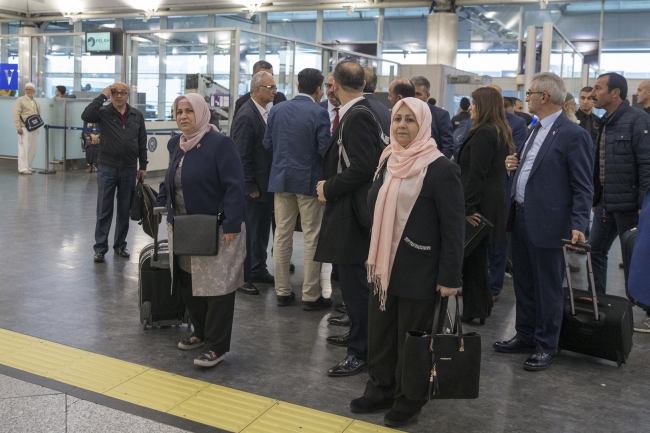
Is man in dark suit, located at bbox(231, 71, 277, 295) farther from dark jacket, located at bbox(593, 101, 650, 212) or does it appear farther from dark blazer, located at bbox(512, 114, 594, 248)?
dark jacket, located at bbox(593, 101, 650, 212)

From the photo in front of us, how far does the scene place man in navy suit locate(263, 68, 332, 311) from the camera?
509cm

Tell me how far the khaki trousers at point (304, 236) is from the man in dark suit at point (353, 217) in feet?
3.85

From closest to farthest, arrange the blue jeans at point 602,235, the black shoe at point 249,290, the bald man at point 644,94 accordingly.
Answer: the blue jeans at point 602,235 < the black shoe at point 249,290 < the bald man at point 644,94

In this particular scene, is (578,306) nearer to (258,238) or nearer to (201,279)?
(201,279)

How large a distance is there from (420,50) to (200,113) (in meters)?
17.9

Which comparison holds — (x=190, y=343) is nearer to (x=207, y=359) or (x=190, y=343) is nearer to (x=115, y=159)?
(x=207, y=359)

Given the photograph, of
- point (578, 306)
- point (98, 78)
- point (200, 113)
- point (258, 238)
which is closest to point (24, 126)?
point (98, 78)

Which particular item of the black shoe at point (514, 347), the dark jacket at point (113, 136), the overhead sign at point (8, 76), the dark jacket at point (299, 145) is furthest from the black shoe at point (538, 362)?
the overhead sign at point (8, 76)

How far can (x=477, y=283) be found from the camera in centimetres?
485

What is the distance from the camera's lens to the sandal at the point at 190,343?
13.7 feet

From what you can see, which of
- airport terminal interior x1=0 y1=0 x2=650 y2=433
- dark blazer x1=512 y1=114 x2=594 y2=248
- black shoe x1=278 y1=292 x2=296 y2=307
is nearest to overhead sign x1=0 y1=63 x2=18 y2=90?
airport terminal interior x1=0 y1=0 x2=650 y2=433

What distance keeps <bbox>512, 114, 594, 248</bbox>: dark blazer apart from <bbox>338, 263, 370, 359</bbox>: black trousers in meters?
1.03

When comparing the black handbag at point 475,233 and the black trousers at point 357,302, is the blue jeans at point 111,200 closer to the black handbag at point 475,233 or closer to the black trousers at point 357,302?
the black trousers at point 357,302

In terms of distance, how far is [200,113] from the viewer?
3.83 meters
